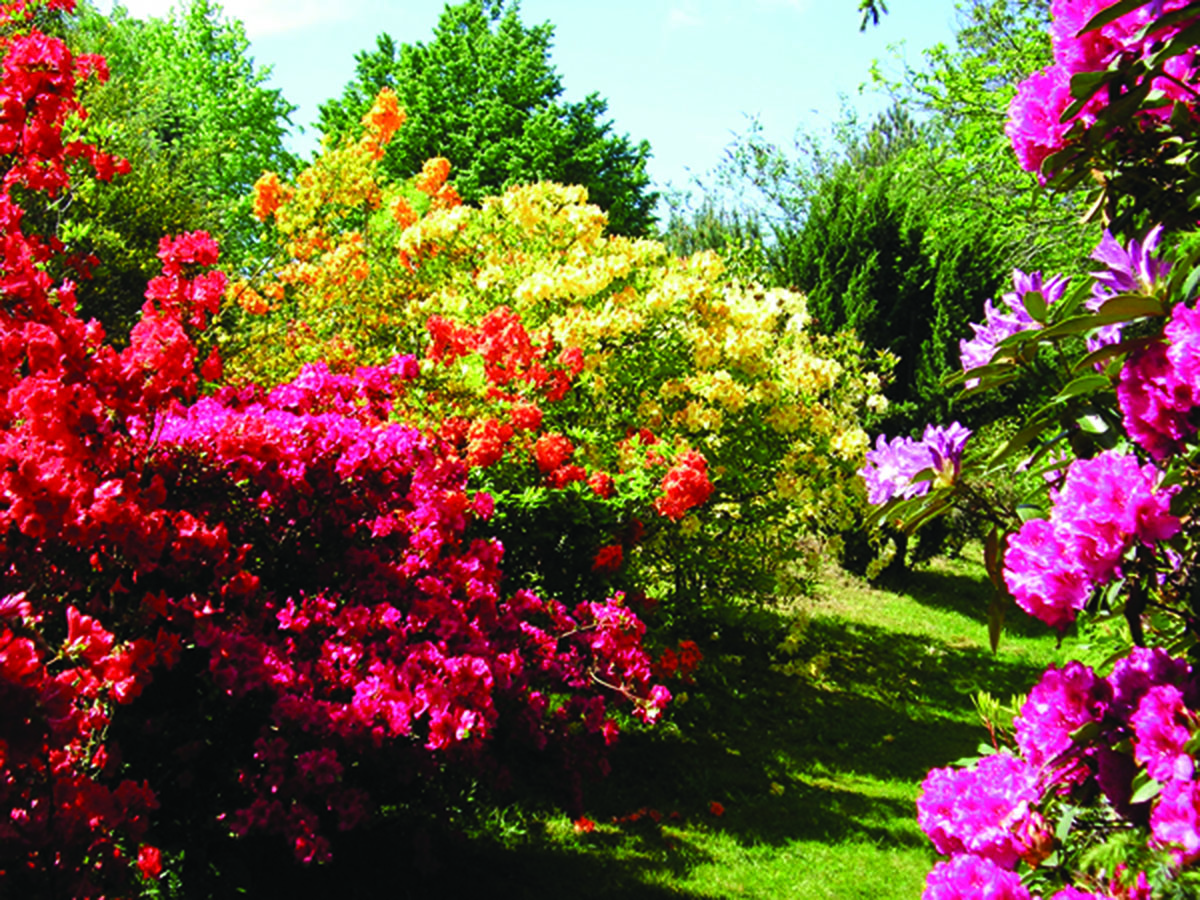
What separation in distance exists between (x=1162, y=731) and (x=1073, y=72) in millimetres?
1081

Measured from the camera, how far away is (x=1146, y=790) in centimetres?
118

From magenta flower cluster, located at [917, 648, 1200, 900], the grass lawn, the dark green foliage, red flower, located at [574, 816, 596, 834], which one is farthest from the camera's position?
the dark green foliage

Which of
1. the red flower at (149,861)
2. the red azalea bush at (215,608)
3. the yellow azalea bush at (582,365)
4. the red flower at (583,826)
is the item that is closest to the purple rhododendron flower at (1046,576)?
the red azalea bush at (215,608)

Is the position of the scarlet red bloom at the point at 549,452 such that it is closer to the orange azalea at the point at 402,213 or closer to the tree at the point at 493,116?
the orange azalea at the point at 402,213

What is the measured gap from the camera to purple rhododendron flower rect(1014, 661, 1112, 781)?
1.34 meters

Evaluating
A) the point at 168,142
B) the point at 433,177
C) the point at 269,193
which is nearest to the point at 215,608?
the point at 433,177

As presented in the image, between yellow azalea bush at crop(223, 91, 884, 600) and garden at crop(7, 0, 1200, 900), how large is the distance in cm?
4

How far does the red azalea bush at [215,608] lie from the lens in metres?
2.27

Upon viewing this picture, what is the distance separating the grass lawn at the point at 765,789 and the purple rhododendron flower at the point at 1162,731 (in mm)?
2719

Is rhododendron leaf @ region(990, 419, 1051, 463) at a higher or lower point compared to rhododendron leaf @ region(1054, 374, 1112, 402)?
lower

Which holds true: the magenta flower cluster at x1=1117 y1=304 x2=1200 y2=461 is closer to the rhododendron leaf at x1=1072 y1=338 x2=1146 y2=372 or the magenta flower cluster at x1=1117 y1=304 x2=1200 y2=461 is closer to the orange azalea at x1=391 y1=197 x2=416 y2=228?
the rhododendron leaf at x1=1072 y1=338 x2=1146 y2=372

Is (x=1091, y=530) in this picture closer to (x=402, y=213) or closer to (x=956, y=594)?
(x=402, y=213)

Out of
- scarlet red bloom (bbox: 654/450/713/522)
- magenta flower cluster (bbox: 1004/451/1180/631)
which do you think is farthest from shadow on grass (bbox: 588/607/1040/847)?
magenta flower cluster (bbox: 1004/451/1180/631)

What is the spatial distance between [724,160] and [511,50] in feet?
23.4
